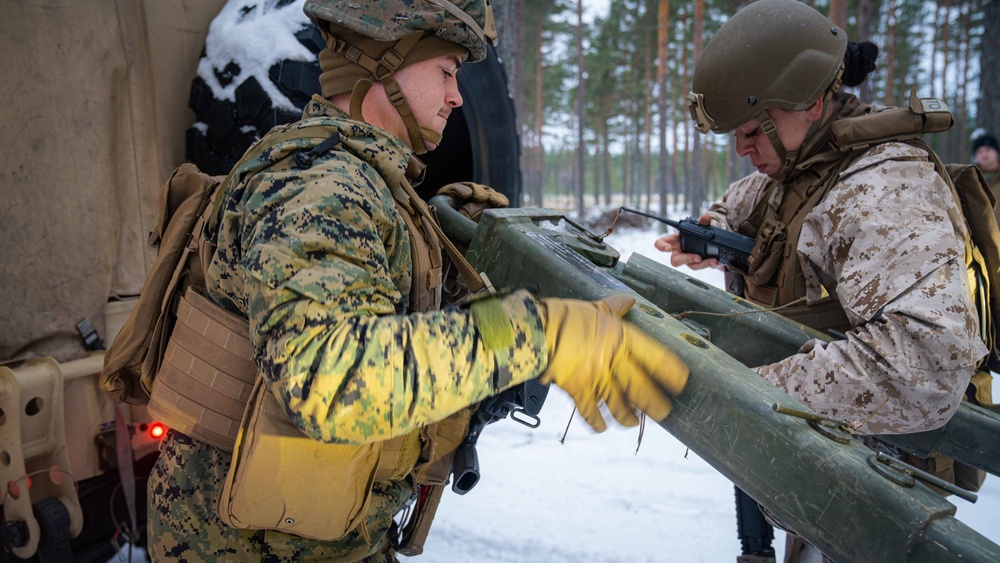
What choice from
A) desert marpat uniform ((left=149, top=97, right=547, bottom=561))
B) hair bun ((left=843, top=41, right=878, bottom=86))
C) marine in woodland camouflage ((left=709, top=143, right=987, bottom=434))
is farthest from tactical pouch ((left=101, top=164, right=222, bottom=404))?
hair bun ((left=843, top=41, right=878, bottom=86))

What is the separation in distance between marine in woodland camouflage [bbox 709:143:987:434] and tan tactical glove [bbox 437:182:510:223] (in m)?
1.09

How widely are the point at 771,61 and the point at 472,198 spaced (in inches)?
49.5

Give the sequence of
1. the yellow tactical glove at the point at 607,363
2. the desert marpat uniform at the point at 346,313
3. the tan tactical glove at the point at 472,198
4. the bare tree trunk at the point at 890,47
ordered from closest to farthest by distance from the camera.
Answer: the desert marpat uniform at the point at 346,313, the yellow tactical glove at the point at 607,363, the tan tactical glove at the point at 472,198, the bare tree trunk at the point at 890,47

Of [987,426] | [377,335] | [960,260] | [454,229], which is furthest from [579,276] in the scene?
[987,426]

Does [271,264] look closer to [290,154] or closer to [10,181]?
[290,154]

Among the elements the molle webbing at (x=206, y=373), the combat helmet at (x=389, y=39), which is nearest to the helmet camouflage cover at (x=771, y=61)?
the combat helmet at (x=389, y=39)

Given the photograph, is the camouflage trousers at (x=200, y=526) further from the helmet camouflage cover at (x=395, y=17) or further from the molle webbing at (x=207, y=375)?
the helmet camouflage cover at (x=395, y=17)

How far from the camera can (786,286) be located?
100 inches

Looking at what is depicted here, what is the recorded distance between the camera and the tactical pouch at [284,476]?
1424mm

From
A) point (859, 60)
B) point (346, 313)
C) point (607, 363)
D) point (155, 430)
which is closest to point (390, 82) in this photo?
point (346, 313)

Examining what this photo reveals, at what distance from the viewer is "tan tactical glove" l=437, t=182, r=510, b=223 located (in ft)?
7.78

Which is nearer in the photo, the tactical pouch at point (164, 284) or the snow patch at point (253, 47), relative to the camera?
the tactical pouch at point (164, 284)

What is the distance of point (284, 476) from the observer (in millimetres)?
1436

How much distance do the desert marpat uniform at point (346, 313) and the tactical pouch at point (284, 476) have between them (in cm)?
5
